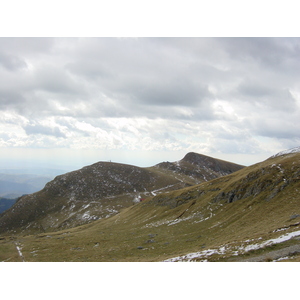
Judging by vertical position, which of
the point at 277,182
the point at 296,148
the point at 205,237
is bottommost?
the point at 205,237

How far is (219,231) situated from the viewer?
51219mm

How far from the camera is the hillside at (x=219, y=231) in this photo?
31.2 metres

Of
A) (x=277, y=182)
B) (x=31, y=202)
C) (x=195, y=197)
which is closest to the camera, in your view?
(x=277, y=182)

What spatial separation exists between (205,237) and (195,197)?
118ft

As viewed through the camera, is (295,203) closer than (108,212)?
Yes

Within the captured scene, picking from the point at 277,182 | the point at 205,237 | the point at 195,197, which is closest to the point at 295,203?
the point at 277,182

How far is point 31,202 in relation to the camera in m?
183

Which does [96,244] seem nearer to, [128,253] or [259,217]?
[128,253]

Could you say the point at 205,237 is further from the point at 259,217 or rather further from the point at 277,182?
the point at 277,182

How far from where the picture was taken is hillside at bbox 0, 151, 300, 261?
102 feet

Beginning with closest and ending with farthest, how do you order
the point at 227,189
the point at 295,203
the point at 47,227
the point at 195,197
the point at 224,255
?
1. the point at 224,255
2. the point at 295,203
3. the point at 227,189
4. the point at 195,197
5. the point at 47,227

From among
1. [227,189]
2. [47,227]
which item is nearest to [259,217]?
[227,189]

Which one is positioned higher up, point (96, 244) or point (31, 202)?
point (31, 202)

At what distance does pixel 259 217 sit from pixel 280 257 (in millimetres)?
25953
